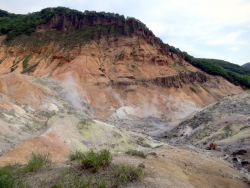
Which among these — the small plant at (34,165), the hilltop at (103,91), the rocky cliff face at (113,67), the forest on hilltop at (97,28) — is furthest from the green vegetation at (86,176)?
the forest on hilltop at (97,28)

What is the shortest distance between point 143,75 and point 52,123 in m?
29.7

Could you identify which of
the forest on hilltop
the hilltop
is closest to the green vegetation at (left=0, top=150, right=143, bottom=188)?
the hilltop

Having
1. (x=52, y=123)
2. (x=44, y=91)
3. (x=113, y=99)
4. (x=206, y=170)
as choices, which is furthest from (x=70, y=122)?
(x=113, y=99)

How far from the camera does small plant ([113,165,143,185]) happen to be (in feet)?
17.1

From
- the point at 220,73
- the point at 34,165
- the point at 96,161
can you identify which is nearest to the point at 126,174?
the point at 96,161

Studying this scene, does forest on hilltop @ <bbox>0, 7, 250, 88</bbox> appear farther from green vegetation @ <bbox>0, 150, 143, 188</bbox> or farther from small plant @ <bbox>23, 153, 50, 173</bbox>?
green vegetation @ <bbox>0, 150, 143, 188</bbox>

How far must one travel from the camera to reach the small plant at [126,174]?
205 inches

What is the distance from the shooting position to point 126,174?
537cm

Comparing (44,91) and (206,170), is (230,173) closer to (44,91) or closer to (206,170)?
(206,170)

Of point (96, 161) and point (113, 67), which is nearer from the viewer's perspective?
point (96, 161)

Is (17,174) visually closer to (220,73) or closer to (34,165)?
(34,165)

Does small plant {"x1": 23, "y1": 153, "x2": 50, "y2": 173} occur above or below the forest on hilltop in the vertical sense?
below

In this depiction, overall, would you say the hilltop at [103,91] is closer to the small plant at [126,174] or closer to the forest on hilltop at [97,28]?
the forest on hilltop at [97,28]

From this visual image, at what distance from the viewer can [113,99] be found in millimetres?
37000
